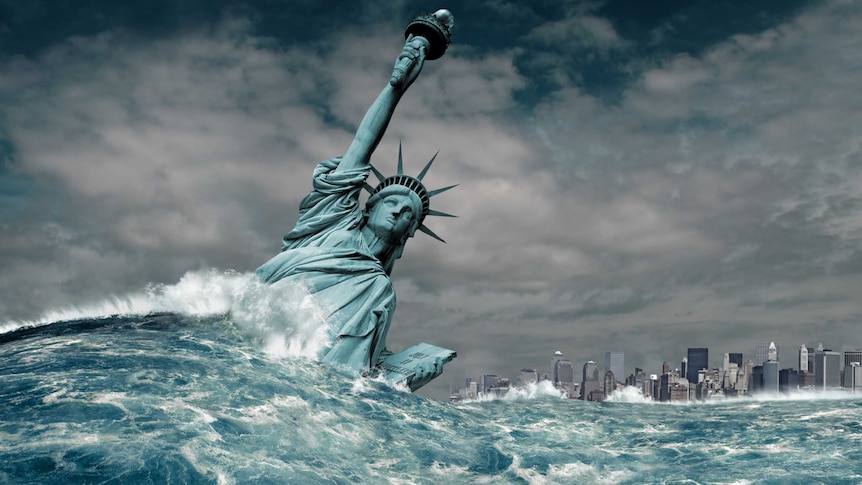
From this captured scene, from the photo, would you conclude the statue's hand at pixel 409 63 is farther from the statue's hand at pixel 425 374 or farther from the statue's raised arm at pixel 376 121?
the statue's hand at pixel 425 374

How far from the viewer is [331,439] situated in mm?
12336

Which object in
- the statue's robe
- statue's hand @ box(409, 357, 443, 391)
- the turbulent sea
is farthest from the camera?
statue's hand @ box(409, 357, 443, 391)

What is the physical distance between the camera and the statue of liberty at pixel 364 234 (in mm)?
16984

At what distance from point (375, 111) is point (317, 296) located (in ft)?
14.2

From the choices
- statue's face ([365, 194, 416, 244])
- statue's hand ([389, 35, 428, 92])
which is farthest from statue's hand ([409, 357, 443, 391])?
statue's hand ([389, 35, 428, 92])

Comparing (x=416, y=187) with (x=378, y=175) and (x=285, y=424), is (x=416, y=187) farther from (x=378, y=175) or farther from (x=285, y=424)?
(x=285, y=424)

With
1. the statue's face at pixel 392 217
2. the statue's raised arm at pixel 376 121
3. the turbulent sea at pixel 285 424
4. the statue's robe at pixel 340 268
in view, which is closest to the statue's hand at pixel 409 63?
the statue's raised arm at pixel 376 121

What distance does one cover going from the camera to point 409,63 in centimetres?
1870

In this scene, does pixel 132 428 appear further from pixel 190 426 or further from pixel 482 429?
pixel 482 429

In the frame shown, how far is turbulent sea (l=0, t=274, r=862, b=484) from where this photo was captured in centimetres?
1044

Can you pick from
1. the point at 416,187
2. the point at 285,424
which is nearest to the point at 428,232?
the point at 416,187

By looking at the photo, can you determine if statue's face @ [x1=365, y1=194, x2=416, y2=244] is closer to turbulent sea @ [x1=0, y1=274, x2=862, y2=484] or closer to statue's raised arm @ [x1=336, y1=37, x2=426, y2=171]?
statue's raised arm @ [x1=336, y1=37, x2=426, y2=171]

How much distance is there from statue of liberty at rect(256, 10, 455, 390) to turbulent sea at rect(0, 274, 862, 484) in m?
0.66

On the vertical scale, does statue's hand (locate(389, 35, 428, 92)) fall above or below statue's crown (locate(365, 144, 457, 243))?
above
